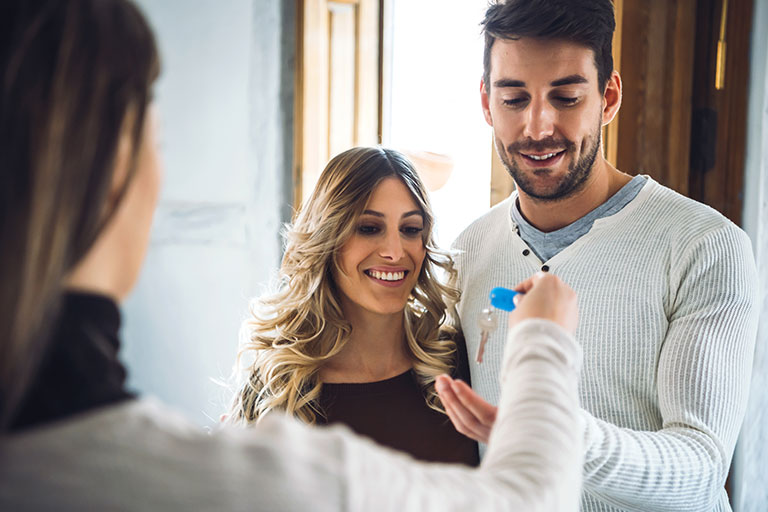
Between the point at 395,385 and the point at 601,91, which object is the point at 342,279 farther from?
the point at 601,91

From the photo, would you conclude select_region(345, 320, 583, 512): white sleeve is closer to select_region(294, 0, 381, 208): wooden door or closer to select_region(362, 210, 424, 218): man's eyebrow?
select_region(362, 210, 424, 218): man's eyebrow

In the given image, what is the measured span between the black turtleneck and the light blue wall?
1.37 meters

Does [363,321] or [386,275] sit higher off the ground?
[386,275]

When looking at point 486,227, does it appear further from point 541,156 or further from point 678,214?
point 678,214

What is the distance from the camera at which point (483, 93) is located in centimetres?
154

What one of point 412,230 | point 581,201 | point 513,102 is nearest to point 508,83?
point 513,102

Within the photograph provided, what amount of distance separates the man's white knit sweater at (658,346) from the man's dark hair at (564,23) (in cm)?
31

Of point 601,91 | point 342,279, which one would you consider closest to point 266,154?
point 342,279

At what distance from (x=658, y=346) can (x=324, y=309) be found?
0.75 m

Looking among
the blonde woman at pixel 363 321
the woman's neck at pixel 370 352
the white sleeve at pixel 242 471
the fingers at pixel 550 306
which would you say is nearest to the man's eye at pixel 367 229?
the blonde woman at pixel 363 321

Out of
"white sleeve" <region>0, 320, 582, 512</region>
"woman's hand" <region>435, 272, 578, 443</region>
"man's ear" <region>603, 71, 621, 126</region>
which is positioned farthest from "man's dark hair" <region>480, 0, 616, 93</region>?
"white sleeve" <region>0, 320, 582, 512</region>

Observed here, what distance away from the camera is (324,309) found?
1.58 m

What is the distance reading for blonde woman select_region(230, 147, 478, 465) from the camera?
142cm

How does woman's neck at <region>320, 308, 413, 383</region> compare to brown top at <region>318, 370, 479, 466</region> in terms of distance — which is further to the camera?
woman's neck at <region>320, 308, 413, 383</region>
